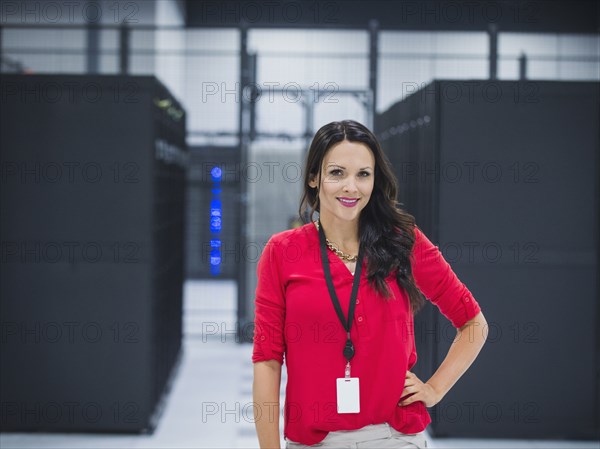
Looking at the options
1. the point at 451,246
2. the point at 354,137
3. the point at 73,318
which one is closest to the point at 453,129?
the point at 451,246

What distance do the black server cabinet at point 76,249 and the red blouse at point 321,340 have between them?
9.37 feet

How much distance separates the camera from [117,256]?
14.8 feet

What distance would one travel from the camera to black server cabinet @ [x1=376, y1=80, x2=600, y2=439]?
14.8 feet

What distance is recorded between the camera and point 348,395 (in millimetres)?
1710

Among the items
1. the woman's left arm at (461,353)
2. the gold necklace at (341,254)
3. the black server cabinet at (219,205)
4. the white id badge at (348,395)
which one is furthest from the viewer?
the black server cabinet at (219,205)

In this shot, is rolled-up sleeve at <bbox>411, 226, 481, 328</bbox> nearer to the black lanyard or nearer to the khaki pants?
the black lanyard

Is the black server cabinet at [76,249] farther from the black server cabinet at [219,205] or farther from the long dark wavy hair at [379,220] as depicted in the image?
the long dark wavy hair at [379,220]

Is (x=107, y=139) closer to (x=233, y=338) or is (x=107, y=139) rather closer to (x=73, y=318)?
(x=73, y=318)

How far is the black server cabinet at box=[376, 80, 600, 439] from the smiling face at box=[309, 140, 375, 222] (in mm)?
2754

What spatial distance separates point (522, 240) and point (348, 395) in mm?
3066

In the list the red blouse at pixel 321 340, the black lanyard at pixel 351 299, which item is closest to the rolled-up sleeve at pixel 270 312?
the red blouse at pixel 321 340

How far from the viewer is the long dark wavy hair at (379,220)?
1801 millimetres

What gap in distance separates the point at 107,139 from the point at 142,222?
521 mm

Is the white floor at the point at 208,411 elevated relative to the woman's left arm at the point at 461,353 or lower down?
lower down
